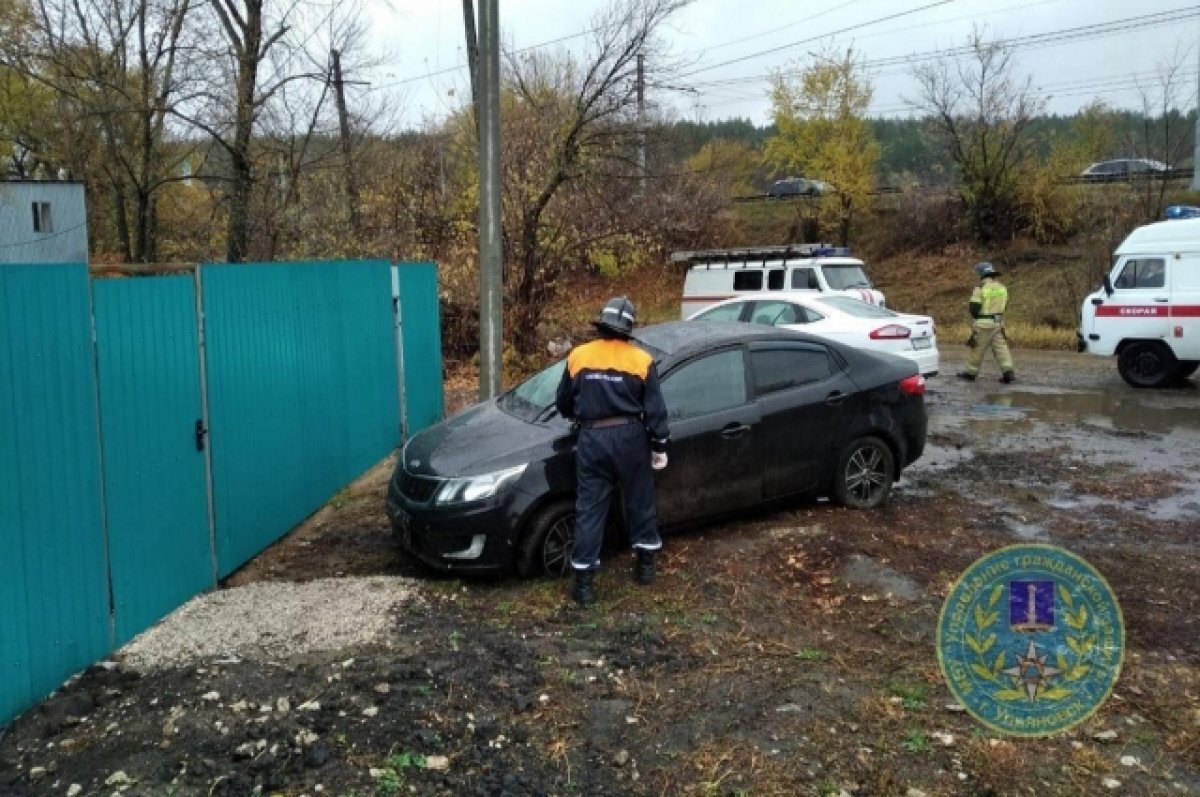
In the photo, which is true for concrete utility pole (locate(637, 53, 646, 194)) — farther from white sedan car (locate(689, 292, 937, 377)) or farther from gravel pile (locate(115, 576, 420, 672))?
gravel pile (locate(115, 576, 420, 672))

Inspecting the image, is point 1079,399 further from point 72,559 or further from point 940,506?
point 72,559

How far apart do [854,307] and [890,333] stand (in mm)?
853

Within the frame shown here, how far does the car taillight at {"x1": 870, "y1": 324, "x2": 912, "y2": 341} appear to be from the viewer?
1195cm

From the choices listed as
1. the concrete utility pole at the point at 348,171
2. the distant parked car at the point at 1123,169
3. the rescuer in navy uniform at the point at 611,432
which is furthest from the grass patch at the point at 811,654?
the distant parked car at the point at 1123,169

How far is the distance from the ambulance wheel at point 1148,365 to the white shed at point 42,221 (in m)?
15.1

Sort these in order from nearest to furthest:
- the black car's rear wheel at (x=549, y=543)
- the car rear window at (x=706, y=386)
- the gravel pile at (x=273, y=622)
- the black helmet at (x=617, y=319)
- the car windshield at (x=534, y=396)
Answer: the gravel pile at (x=273, y=622), the black helmet at (x=617, y=319), the black car's rear wheel at (x=549, y=543), the car rear window at (x=706, y=386), the car windshield at (x=534, y=396)

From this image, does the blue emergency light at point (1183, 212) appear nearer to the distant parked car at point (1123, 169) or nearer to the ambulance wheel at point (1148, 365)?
the ambulance wheel at point (1148, 365)

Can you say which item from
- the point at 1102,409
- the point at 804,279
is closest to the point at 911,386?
the point at 1102,409

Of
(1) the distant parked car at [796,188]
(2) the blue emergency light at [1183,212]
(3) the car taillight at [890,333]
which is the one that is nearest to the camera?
(3) the car taillight at [890,333]

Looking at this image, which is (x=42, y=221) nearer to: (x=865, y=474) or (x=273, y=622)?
(x=273, y=622)

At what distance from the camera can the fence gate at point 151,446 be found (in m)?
4.73

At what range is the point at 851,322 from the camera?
1218 cm

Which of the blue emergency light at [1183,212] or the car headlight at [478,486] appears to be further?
the blue emergency light at [1183,212]

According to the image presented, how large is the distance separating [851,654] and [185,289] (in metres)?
4.29
